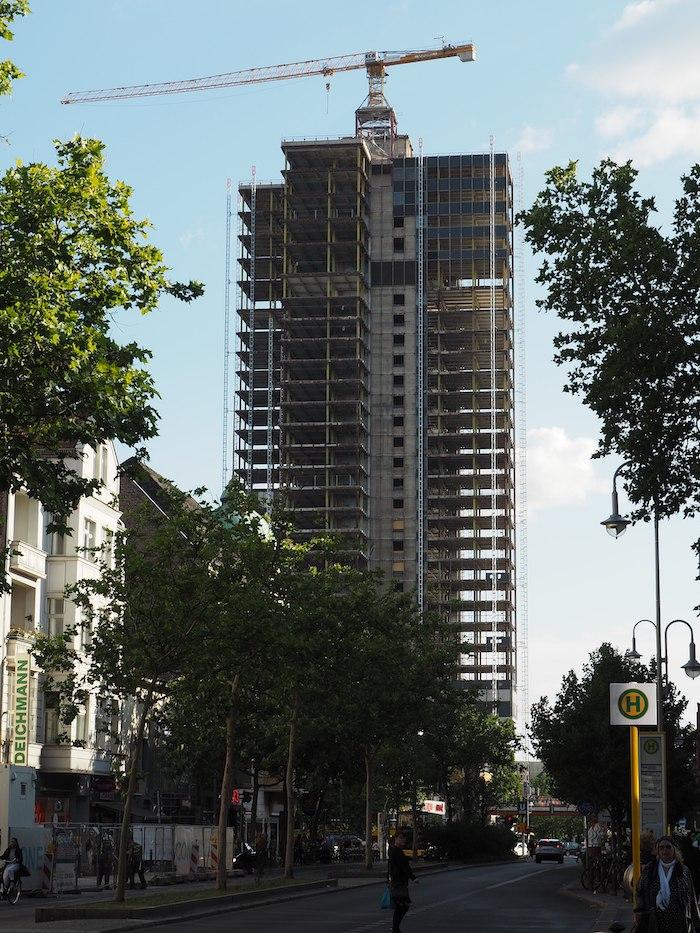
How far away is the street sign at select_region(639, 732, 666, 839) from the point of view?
2700 centimetres

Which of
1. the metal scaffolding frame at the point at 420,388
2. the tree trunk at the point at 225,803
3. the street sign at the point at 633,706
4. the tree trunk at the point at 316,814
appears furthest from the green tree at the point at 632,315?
the metal scaffolding frame at the point at 420,388

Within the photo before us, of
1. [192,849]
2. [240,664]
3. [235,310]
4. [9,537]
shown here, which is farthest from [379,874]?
[235,310]

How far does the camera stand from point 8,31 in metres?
23.8

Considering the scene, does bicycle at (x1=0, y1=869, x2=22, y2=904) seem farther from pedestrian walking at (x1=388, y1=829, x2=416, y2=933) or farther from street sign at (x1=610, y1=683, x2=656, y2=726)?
street sign at (x1=610, y1=683, x2=656, y2=726)

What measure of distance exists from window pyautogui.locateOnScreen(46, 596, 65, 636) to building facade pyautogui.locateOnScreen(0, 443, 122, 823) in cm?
4

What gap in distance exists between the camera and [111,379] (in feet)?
74.4

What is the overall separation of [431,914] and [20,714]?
27.7 meters

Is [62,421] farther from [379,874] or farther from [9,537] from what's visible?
[379,874]

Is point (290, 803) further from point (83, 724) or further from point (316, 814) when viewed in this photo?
point (316, 814)

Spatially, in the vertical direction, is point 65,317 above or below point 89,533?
below

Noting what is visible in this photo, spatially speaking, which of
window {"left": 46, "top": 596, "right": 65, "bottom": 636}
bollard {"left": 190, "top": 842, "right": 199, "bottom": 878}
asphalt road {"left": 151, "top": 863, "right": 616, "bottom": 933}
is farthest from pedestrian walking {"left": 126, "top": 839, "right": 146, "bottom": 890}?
window {"left": 46, "top": 596, "right": 65, "bottom": 636}

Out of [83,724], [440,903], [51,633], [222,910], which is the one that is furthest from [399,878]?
[83,724]

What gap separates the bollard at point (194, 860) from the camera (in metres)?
53.1

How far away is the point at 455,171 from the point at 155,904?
151 m
